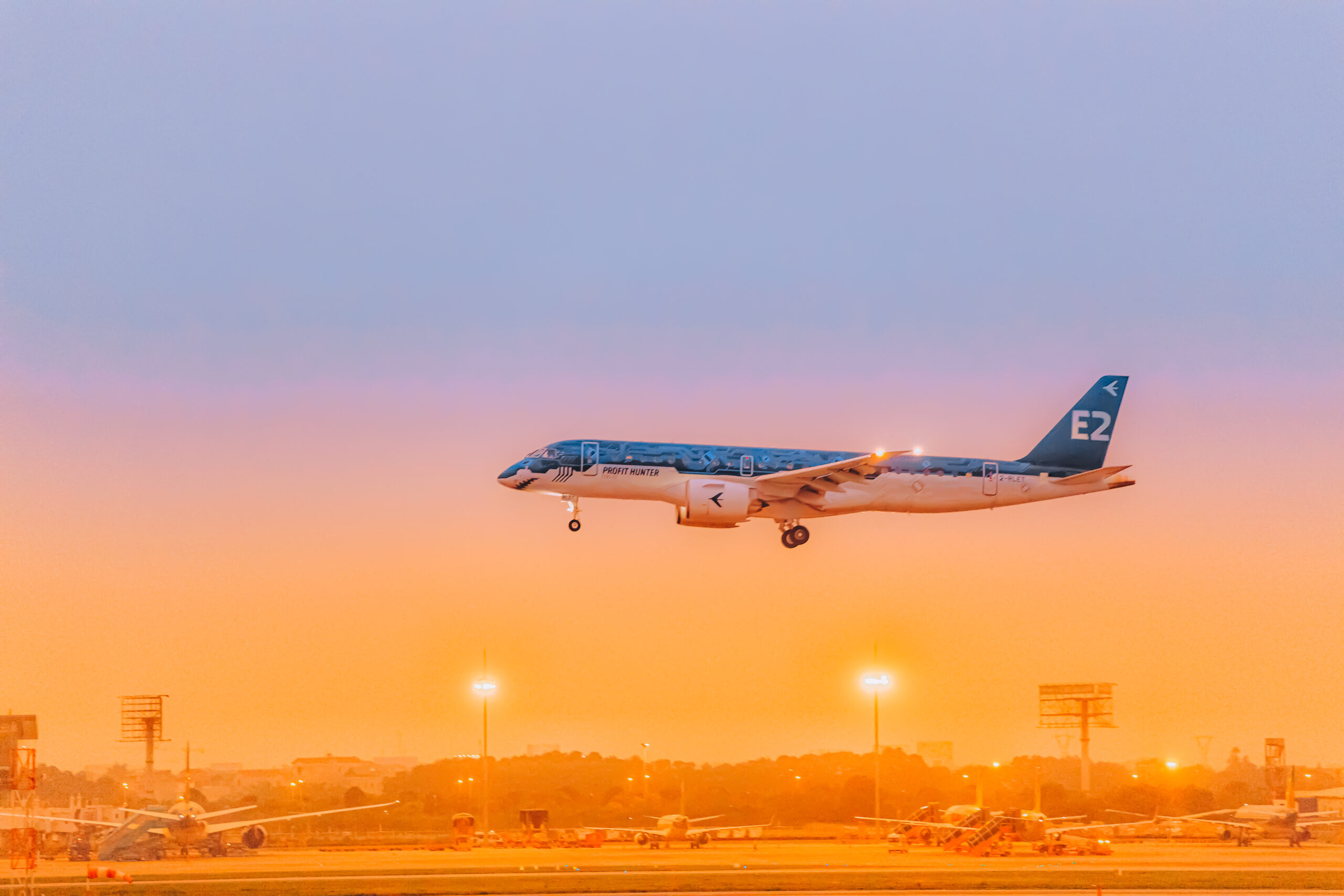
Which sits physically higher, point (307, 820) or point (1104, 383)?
point (1104, 383)

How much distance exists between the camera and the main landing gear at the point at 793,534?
2881 inches

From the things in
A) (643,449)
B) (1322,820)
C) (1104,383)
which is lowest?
(1322,820)

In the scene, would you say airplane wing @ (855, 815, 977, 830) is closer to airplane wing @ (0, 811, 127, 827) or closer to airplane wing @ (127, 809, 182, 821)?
airplane wing @ (127, 809, 182, 821)

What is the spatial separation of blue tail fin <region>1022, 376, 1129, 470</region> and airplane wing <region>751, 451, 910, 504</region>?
36.2 feet

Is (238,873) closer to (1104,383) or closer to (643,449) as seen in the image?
(643,449)

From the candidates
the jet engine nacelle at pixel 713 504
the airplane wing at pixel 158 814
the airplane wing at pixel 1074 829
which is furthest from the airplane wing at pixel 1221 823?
the airplane wing at pixel 158 814

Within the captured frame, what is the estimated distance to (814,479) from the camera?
232 feet

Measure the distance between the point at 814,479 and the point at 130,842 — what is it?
4457 cm

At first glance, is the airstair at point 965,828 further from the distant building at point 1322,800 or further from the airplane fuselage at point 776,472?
the distant building at point 1322,800

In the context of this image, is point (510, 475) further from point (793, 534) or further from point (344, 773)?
point (344, 773)

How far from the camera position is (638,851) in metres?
85.3

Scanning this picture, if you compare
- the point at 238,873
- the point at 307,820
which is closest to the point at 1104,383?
the point at 238,873

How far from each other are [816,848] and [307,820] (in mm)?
36644

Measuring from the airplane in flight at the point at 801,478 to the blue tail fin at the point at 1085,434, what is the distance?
0.21ft
